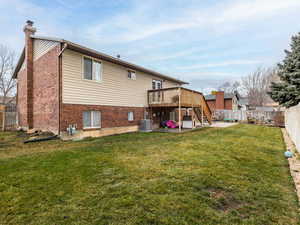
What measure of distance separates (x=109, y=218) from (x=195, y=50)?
24.6 meters

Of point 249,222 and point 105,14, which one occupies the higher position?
point 105,14

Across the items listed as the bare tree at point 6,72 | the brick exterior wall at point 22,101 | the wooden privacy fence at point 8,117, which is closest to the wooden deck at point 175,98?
the brick exterior wall at point 22,101

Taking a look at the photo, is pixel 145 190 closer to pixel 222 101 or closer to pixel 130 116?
pixel 130 116

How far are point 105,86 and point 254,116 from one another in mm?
20265

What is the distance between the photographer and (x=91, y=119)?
939cm

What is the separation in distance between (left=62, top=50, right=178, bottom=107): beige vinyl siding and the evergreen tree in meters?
10.4

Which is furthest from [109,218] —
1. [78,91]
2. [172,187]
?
[78,91]

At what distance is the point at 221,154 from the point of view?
18.0ft

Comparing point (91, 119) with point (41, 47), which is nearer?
point (91, 119)

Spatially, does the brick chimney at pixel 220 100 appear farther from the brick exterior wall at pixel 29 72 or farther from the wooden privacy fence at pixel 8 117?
the wooden privacy fence at pixel 8 117

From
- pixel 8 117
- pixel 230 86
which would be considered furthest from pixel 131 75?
pixel 230 86

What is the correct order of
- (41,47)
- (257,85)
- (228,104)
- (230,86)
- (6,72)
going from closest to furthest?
(41,47) < (6,72) < (228,104) < (257,85) < (230,86)

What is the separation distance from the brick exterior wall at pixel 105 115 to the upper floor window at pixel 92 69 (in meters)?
1.82

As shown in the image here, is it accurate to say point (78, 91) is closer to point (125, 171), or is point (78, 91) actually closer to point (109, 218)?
point (125, 171)
